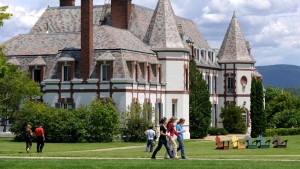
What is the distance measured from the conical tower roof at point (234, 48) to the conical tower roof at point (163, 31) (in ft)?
67.3

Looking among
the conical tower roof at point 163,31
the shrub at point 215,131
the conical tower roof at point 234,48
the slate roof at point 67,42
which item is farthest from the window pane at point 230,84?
the slate roof at point 67,42

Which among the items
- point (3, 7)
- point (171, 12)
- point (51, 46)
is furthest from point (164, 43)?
point (3, 7)

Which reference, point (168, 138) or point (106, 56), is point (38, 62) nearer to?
point (106, 56)

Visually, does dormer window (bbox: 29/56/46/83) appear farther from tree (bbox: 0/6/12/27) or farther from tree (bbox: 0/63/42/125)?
tree (bbox: 0/6/12/27)

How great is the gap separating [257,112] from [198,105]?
6942mm

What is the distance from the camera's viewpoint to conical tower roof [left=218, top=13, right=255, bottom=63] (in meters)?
95.6

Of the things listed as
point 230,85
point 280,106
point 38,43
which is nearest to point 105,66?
point 38,43

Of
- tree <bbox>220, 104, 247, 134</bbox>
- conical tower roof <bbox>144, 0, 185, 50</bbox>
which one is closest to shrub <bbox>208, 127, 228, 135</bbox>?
tree <bbox>220, 104, 247, 134</bbox>

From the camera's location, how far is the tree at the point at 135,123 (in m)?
66.6

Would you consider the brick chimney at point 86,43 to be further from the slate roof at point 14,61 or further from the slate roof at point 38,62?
the slate roof at point 14,61

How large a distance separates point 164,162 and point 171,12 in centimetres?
4279

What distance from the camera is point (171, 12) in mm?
77188

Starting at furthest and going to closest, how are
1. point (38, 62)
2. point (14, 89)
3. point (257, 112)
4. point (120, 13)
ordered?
point (257, 112) → point (120, 13) → point (38, 62) → point (14, 89)

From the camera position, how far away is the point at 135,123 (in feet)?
218
